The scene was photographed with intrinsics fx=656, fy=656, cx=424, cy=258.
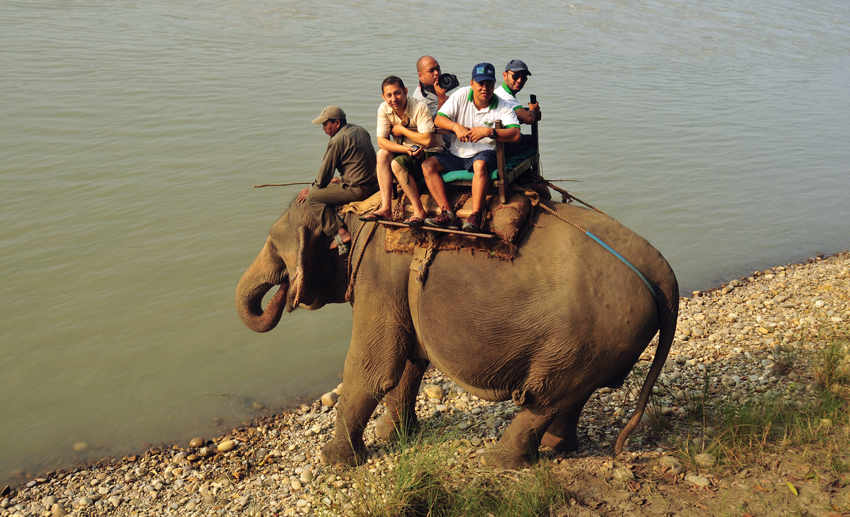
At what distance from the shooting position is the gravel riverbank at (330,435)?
4.91 metres

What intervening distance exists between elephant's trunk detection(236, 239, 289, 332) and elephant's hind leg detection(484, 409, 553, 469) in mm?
1919

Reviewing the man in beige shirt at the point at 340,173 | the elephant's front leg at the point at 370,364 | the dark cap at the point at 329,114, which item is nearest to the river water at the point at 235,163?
the elephant's front leg at the point at 370,364

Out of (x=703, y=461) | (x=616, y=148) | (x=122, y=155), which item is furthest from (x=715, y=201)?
(x=122, y=155)

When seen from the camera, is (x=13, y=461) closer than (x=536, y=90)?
Yes

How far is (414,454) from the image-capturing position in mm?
4129

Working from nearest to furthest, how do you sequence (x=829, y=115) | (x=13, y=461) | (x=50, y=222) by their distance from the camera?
1. (x=13, y=461)
2. (x=50, y=222)
3. (x=829, y=115)

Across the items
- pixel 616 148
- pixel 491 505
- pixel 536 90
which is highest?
Answer: pixel 536 90

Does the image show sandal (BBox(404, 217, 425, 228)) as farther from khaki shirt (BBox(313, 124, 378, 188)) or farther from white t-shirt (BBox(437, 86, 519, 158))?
A: khaki shirt (BBox(313, 124, 378, 188))

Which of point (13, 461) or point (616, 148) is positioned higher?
point (616, 148)

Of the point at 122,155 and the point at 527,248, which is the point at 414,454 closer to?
the point at 527,248

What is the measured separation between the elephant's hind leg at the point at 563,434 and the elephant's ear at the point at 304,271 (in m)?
1.94

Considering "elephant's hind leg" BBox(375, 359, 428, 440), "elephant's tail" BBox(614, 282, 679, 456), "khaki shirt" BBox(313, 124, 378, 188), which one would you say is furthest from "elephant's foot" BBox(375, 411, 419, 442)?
"khaki shirt" BBox(313, 124, 378, 188)

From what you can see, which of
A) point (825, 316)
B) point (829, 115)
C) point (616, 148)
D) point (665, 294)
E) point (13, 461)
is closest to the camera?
point (665, 294)

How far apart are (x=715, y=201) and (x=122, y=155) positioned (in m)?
10.5
